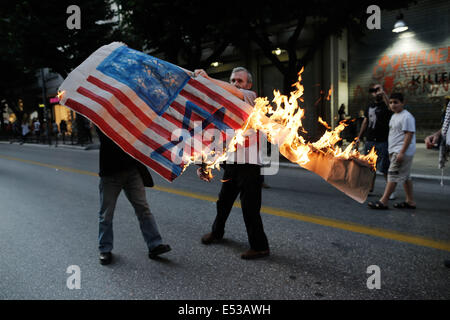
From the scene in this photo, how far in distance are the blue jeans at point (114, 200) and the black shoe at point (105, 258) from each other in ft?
0.15

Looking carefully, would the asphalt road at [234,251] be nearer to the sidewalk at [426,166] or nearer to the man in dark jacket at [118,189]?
the man in dark jacket at [118,189]

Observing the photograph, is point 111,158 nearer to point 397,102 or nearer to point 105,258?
point 105,258

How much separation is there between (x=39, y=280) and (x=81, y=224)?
1739mm

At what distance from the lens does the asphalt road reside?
2.84m

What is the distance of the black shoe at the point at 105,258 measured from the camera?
11.3ft

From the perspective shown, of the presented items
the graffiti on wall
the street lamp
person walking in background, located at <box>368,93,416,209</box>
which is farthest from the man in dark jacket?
the graffiti on wall

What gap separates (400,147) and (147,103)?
14.1 ft

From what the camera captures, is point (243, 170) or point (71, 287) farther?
point (243, 170)

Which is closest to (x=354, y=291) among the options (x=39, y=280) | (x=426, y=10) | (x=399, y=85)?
(x=39, y=280)
